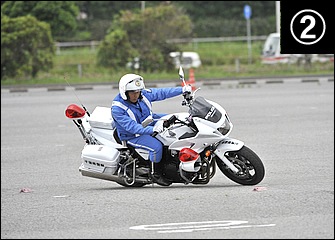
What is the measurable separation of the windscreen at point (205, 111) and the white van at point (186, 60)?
27605mm

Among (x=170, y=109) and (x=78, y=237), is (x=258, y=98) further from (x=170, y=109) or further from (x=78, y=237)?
(x=78, y=237)

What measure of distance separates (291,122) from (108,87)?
1462cm

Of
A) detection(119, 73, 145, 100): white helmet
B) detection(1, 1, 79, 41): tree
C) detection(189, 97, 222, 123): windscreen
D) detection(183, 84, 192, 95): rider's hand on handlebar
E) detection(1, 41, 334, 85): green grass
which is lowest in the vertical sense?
detection(1, 41, 334, 85): green grass

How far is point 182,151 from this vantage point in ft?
34.7

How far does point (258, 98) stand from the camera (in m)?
25.5

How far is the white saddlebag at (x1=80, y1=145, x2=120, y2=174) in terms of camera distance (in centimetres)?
1102

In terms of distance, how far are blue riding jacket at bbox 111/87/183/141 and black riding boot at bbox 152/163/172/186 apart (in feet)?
1.56

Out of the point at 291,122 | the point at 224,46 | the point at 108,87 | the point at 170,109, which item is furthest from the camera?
the point at 224,46

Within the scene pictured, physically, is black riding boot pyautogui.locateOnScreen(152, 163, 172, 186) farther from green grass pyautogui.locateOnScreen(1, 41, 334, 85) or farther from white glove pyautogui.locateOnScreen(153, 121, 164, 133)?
green grass pyautogui.locateOnScreen(1, 41, 334, 85)

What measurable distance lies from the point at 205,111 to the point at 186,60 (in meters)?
29.8

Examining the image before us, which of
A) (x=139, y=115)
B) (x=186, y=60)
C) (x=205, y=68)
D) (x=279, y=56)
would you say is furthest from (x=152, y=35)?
(x=139, y=115)

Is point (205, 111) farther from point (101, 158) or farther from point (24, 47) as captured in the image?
point (24, 47)

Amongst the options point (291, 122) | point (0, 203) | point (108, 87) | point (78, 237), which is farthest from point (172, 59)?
point (78, 237)

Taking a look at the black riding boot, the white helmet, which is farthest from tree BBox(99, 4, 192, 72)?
the white helmet
